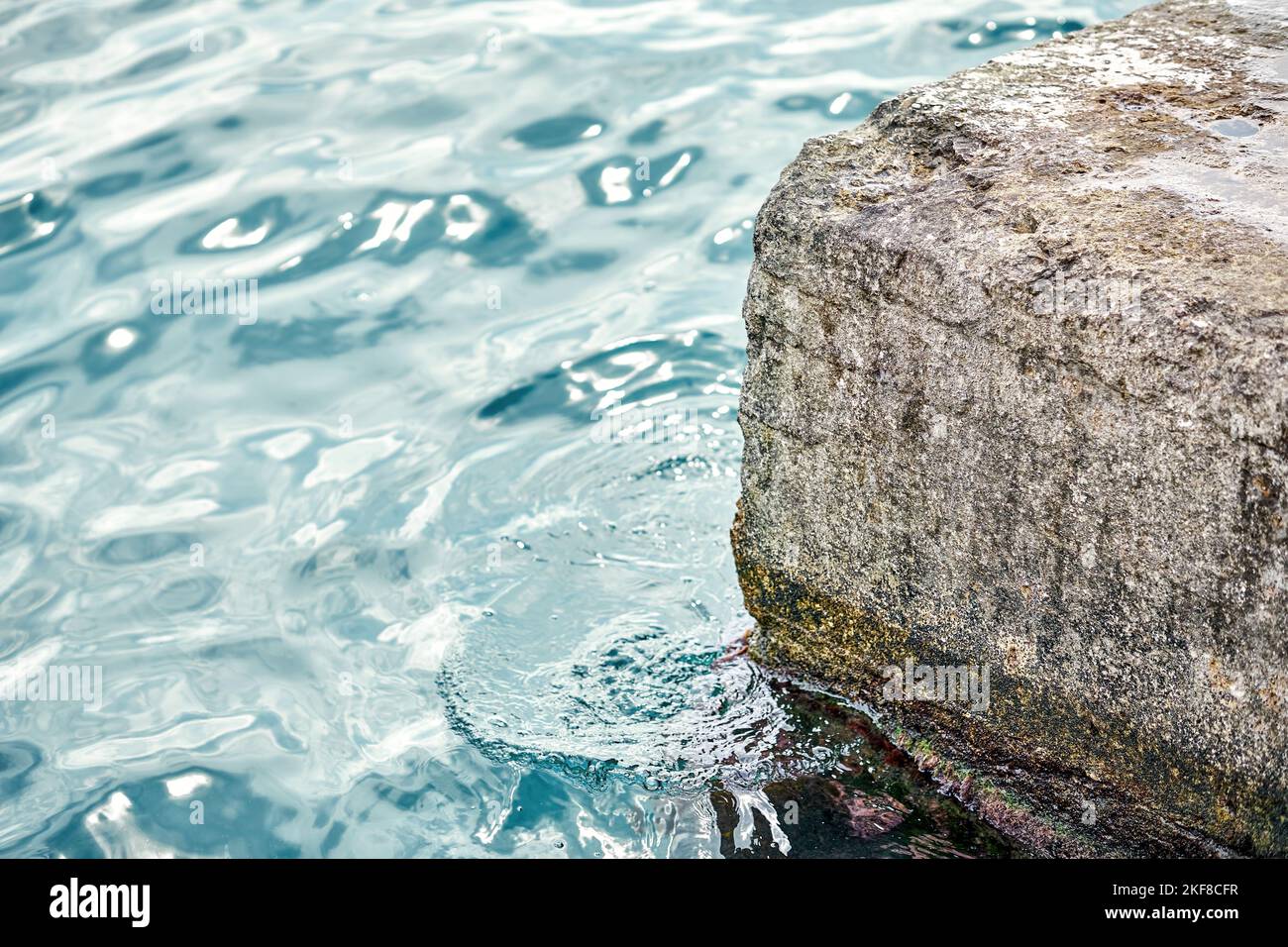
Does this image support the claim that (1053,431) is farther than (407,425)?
No

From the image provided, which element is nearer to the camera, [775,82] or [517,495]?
[517,495]

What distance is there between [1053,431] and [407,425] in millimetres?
3131

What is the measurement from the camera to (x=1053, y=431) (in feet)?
8.52

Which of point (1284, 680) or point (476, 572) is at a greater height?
point (1284, 680)

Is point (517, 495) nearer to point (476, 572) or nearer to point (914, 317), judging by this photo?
point (476, 572)

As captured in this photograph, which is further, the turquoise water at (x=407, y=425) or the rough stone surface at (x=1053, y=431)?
the turquoise water at (x=407, y=425)

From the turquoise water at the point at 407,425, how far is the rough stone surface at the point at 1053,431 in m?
0.34

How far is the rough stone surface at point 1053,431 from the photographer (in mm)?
2402

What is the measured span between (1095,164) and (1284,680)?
1201mm

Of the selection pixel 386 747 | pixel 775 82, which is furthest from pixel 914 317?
pixel 775 82

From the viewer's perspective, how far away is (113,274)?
19.6 ft

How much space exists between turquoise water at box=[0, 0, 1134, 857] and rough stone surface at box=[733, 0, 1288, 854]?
1.12 feet

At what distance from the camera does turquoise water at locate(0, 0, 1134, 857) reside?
3.45 m

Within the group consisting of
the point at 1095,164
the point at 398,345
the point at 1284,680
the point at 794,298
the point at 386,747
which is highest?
the point at 1095,164
